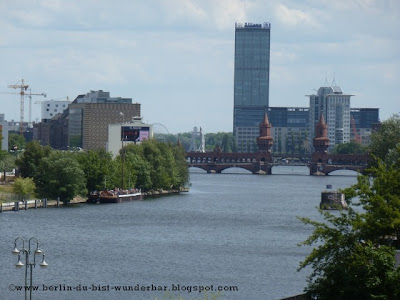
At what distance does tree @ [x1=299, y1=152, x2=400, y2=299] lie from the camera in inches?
1801

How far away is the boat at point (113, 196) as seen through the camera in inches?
5344

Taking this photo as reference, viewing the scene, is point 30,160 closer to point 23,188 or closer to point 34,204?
point 23,188

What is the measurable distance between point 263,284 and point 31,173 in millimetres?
75945

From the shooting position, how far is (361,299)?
4578cm

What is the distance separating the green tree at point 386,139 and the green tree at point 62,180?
3106cm

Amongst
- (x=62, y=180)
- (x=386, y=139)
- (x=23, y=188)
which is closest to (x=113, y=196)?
(x=62, y=180)

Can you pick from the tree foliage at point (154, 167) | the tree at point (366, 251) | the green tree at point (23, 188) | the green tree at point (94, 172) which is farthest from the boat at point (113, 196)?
the tree at point (366, 251)

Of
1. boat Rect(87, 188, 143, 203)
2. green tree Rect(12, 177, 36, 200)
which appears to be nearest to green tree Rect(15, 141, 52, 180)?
boat Rect(87, 188, 143, 203)

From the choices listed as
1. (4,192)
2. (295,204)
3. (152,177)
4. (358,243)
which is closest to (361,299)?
(358,243)

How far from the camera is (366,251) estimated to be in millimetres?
47125

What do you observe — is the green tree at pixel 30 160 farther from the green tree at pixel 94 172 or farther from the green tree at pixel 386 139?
the green tree at pixel 386 139

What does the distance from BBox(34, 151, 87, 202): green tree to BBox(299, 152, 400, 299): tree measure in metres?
78.2

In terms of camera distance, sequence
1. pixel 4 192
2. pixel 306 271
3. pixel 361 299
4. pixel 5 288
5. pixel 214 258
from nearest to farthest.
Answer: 1. pixel 361 299
2. pixel 5 288
3. pixel 306 271
4. pixel 214 258
5. pixel 4 192

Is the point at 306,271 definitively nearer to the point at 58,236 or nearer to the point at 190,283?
the point at 190,283
